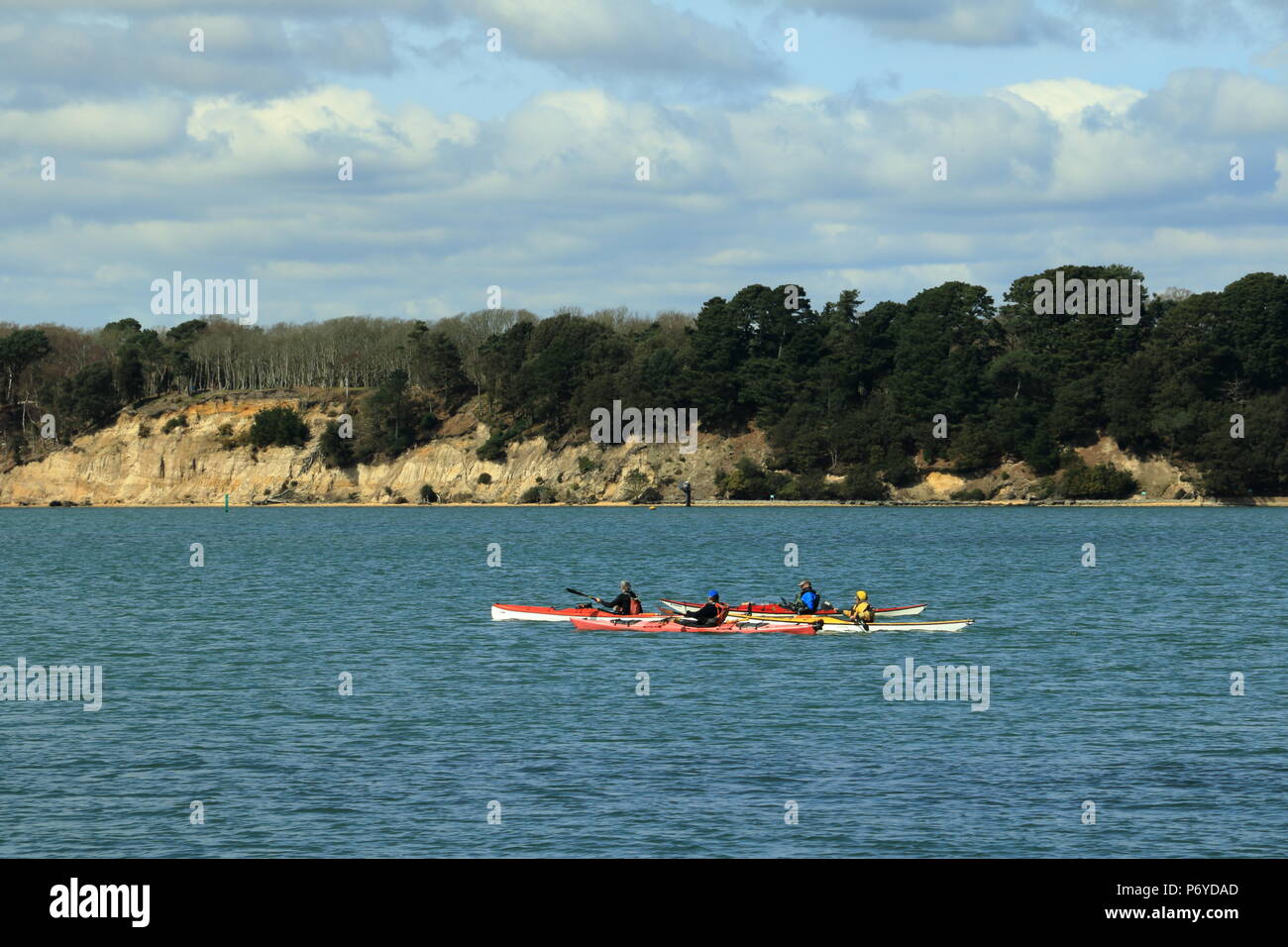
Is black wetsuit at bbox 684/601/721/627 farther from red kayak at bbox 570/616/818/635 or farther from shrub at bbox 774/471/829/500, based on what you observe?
shrub at bbox 774/471/829/500

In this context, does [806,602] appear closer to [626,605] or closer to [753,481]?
[626,605]

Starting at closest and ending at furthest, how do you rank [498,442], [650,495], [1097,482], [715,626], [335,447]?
[715,626], [1097,482], [650,495], [498,442], [335,447]

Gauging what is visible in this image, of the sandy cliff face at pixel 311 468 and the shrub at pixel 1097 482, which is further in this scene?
the sandy cliff face at pixel 311 468

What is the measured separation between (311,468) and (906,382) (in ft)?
258

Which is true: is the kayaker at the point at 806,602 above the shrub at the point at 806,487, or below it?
below

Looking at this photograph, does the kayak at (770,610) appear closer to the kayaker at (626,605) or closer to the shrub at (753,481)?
the kayaker at (626,605)

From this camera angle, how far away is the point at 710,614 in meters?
48.2

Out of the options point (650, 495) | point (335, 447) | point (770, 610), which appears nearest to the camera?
point (770, 610)

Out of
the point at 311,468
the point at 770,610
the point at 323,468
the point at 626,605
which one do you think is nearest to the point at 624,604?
the point at 626,605

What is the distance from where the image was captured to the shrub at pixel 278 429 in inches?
7594

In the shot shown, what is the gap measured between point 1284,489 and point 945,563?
8518cm

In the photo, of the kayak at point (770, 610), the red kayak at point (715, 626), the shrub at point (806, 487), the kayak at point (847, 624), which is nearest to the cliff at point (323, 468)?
the shrub at point (806, 487)

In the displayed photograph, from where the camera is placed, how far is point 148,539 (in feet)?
402

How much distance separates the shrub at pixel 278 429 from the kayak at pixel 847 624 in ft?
500
